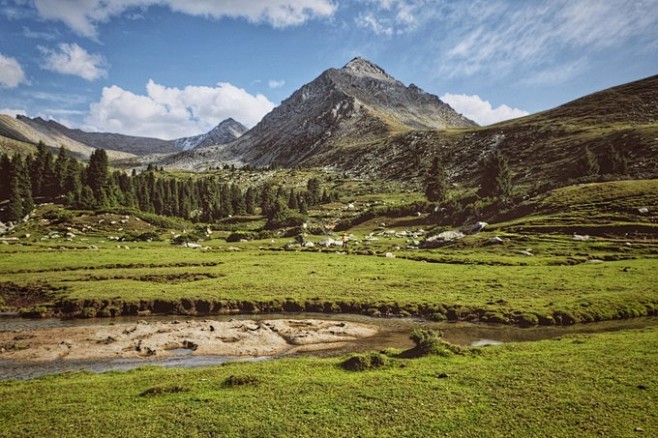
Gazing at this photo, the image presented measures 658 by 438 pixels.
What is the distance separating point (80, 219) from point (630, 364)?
455 feet

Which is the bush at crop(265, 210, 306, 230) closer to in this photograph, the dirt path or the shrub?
the dirt path

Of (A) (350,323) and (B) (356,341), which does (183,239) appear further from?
(B) (356,341)

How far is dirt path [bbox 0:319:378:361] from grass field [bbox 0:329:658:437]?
24.9ft

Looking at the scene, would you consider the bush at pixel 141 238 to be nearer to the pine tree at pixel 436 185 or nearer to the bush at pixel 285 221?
the bush at pixel 285 221

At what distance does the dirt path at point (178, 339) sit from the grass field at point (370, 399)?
7.59 meters

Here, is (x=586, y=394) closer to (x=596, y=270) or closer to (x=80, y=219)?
(x=596, y=270)

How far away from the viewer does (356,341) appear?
3944 cm

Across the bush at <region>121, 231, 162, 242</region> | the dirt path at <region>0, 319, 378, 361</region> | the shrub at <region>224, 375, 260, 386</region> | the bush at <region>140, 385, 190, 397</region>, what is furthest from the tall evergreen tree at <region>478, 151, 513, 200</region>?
the bush at <region>140, 385, 190, 397</region>

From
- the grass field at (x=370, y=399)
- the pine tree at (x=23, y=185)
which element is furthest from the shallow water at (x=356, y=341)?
the pine tree at (x=23, y=185)

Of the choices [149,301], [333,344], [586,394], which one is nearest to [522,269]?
[333,344]

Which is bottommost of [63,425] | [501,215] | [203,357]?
[203,357]

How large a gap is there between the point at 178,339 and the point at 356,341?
17.6 m

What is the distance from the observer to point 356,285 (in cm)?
6003

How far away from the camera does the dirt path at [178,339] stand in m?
35.5
